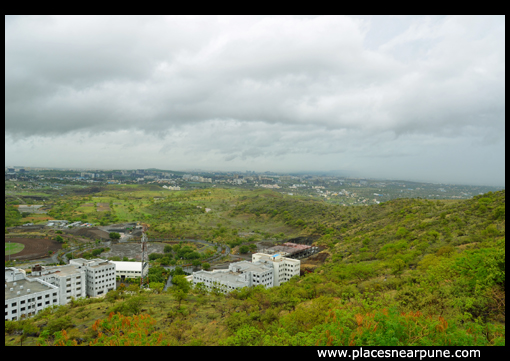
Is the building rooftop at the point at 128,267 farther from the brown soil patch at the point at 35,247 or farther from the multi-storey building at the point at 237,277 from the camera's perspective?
the brown soil patch at the point at 35,247

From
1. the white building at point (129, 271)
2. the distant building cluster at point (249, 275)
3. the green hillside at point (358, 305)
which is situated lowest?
the white building at point (129, 271)

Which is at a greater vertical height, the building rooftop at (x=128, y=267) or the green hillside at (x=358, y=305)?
the green hillside at (x=358, y=305)

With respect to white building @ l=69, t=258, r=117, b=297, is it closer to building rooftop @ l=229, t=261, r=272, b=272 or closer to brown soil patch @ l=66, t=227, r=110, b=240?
building rooftop @ l=229, t=261, r=272, b=272

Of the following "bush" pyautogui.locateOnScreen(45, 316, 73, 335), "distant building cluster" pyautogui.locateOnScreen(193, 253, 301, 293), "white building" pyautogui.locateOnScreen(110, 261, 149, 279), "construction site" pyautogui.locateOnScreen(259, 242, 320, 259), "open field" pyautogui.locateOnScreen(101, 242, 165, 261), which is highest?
"bush" pyautogui.locateOnScreen(45, 316, 73, 335)

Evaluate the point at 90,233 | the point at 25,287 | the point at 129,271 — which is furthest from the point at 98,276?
the point at 90,233

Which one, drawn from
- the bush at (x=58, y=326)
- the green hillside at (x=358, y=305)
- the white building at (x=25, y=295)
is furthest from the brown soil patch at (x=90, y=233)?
the bush at (x=58, y=326)

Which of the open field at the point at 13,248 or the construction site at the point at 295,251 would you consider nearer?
the construction site at the point at 295,251

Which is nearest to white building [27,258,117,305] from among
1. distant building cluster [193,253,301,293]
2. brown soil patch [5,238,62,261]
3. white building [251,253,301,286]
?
distant building cluster [193,253,301,293]
